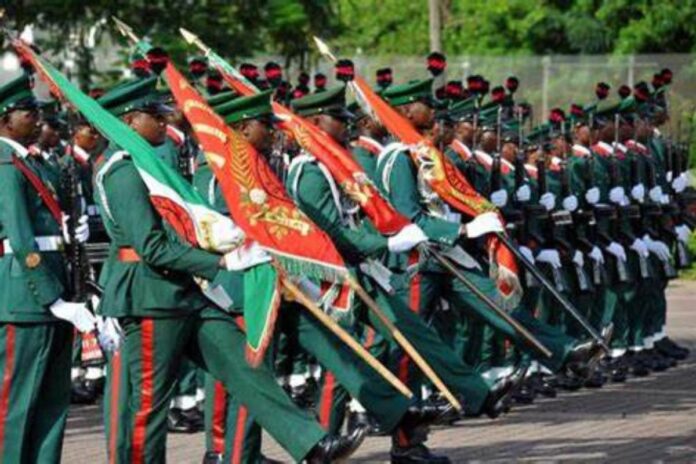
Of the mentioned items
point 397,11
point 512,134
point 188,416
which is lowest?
point 397,11

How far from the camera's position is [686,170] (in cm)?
1795

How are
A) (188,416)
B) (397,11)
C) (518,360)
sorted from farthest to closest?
(397,11) < (518,360) < (188,416)

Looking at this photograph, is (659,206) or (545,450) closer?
(545,450)

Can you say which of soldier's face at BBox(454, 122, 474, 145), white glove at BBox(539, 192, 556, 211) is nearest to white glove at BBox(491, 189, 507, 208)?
soldier's face at BBox(454, 122, 474, 145)

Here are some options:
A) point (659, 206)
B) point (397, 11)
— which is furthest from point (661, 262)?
point (397, 11)

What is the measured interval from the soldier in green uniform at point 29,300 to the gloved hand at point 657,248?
24.4 ft

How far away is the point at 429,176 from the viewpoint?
11.5 m

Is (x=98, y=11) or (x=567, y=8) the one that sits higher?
(x=98, y=11)

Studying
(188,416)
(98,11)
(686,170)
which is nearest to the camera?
(188,416)

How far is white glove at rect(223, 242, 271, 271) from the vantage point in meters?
8.90

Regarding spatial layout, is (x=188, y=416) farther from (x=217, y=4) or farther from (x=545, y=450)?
(x=217, y=4)

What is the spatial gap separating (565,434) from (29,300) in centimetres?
402

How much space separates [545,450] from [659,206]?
198 inches

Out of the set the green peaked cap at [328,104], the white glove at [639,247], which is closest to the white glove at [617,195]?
the white glove at [639,247]
